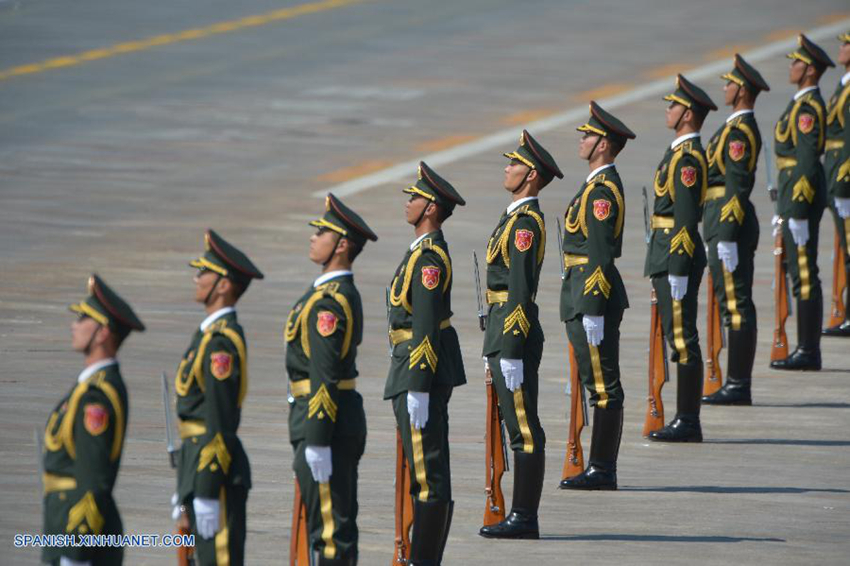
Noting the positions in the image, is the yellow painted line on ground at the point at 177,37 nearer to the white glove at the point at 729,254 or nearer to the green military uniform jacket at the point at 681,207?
the white glove at the point at 729,254

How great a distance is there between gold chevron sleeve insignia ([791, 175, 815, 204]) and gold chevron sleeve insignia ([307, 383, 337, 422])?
811cm

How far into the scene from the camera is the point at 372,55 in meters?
33.7

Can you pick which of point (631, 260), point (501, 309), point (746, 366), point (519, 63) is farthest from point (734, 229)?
point (519, 63)

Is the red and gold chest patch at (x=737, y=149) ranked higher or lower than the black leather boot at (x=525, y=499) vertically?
higher

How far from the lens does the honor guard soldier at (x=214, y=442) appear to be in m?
9.28

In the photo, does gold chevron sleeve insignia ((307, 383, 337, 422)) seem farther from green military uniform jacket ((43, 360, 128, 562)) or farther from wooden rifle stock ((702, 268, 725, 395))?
wooden rifle stock ((702, 268, 725, 395))

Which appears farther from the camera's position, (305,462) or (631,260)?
(631,260)

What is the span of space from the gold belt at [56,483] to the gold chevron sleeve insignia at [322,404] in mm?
1525

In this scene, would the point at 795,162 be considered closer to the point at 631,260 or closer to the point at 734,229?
the point at 734,229

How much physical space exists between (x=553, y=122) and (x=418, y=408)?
732 inches

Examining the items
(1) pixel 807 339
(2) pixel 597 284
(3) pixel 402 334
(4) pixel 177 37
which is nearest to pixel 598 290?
(2) pixel 597 284

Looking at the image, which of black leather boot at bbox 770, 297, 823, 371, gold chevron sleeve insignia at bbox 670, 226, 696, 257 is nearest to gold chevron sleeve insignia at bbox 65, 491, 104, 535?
gold chevron sleeve insignia at bbox 670, 226, 696, 257

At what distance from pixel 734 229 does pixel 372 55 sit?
18740 millimetres

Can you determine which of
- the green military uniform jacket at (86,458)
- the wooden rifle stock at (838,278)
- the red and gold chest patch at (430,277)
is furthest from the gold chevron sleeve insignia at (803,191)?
the green military uniform jacket at (86,458)
